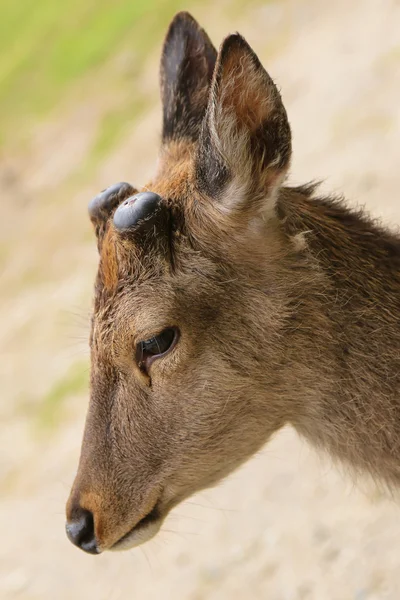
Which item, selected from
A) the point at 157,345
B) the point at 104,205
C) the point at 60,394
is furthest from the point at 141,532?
the point at 60,394

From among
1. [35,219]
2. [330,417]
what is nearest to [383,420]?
[330,417]

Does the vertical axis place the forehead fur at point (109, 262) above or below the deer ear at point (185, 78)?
below

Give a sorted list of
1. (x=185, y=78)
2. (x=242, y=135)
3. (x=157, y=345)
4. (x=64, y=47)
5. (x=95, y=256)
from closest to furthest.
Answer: (x=242, y=135) < (x=157, y=345) < (x=185, y=78) < (x=95, y=256) < (x=64, y=47)

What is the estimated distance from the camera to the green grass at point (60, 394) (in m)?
8.98

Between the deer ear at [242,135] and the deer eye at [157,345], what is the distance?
551mm

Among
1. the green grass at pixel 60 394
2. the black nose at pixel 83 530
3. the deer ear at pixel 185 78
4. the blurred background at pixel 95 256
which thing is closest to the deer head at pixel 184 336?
the black nose at pixel 83 530

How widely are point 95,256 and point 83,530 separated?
26.9 feet

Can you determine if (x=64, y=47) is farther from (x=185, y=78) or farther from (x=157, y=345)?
(x=157, y=345)

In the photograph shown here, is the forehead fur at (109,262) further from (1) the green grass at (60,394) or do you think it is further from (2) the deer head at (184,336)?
(1) the green grass at (60,394)

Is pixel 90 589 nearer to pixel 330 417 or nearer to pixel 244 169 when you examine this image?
pixel 330 417

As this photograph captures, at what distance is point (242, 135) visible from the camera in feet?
10.8

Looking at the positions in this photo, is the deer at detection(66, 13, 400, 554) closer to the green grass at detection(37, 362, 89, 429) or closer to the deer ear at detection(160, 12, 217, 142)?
the deer ear at detection(160, 12, 217, 142)

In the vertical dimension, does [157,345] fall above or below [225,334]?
below

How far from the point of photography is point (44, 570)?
6594mm
